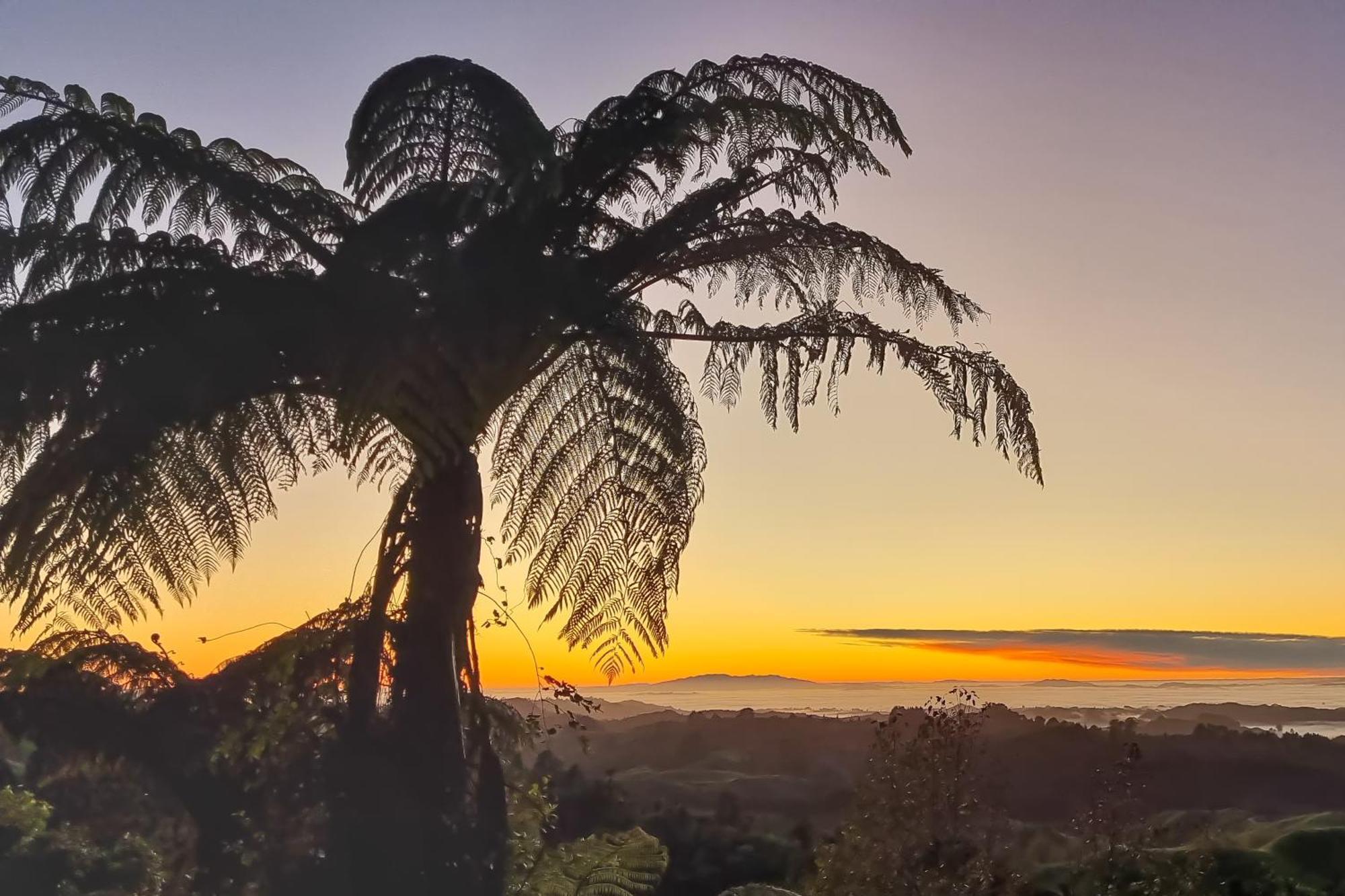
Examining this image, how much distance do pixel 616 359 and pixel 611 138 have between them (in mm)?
820

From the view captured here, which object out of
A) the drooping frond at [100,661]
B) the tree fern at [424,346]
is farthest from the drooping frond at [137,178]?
the drooping frond at [100,661]

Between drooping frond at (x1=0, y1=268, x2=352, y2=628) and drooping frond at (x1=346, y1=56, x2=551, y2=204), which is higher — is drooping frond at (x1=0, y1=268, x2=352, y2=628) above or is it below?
below

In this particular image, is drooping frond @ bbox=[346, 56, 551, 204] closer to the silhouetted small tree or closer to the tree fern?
the tree fern

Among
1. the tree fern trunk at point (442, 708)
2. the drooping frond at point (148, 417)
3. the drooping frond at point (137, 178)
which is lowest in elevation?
the tree fern trunk at point (442, 708)

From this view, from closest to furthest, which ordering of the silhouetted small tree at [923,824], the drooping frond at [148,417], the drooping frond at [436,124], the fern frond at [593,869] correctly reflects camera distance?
the drooping frond at [148,417] < the drooping frond at [436,124] < the fern frond at [593,869] < the silhouetted small tree at [923,824]

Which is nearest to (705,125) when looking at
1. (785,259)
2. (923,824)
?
(785,259)

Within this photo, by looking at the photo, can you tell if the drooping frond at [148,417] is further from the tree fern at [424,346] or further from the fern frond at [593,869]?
the fern frond at [593,869]

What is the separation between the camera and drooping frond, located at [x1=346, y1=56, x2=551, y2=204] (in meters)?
4.39

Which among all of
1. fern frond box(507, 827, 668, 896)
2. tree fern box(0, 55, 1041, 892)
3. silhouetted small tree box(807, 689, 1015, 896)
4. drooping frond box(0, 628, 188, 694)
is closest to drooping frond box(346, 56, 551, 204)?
tree fern box(0, 55, 1041, 892)

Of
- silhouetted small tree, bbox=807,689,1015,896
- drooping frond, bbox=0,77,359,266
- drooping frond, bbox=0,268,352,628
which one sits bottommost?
silhouetted small tree, bbox=807,689,1015,896

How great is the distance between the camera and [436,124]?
455 centimetres

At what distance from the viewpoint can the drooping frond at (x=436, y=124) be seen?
4391 mm

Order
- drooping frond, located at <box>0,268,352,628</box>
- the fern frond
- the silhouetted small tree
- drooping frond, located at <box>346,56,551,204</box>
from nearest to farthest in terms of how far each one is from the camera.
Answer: drooping frond, located at <box>0,268,352,628</box> → drooping frond, located at <box>346,56,551,204</box> → the fern frond → the silhouetted small tree

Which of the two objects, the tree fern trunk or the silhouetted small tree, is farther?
the silhouetted small tree
